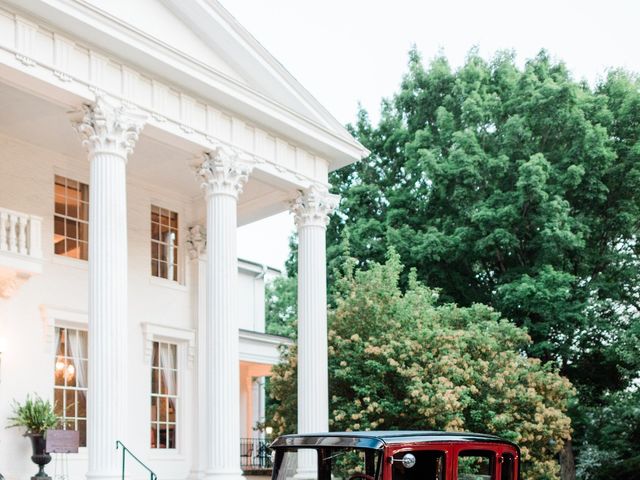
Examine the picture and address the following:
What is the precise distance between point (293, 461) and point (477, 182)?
949 inches

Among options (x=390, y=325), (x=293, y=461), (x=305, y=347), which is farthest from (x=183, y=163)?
(x=293, y=461)

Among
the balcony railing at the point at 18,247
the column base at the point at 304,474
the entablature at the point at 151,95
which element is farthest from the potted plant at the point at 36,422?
the column base at the point at 304,474

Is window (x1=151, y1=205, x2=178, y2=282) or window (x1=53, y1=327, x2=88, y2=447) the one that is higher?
window (x1=151, y1=205, x2=178, y2=282)

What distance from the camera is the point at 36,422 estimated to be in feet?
60.3

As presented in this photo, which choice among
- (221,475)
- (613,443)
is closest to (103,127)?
(221,475)

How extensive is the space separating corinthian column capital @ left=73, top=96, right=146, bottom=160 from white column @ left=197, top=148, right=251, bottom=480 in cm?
279

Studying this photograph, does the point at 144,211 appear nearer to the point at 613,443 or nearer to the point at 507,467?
the point at 507,467

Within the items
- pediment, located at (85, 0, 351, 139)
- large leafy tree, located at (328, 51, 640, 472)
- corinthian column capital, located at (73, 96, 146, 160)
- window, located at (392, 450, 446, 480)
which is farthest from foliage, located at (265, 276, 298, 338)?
window, located at (392, 450, 446, 480)

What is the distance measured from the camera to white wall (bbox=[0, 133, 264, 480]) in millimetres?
19156

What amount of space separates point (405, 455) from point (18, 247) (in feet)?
37.9

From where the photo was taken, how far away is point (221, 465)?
1839cm

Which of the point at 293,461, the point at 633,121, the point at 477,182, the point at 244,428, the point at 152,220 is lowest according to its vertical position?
the point at 244,428

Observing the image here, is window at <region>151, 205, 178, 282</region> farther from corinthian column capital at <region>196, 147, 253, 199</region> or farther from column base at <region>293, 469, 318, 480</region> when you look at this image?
column base at <region>293, 469, 318, 480</region>

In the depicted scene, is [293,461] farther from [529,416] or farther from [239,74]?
[529,416]
